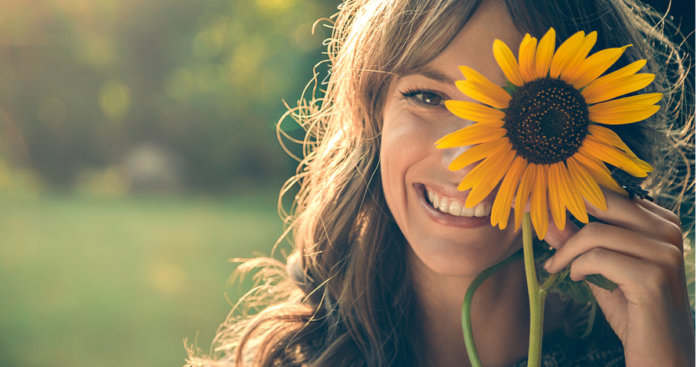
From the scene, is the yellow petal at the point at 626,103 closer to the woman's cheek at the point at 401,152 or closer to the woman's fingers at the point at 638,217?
the woman's fingers at the point at 638,217

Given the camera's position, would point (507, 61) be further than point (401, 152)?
No

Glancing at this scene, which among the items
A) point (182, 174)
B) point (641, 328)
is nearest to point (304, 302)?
point (641, 328)

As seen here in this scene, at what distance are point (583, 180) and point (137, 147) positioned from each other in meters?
7.64

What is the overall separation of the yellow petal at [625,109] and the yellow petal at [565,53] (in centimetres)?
6

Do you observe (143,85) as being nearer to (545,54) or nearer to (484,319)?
(484,319)

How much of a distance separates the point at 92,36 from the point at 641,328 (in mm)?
8317

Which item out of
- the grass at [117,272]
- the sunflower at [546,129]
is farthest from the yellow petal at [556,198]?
the grass at [117,272]

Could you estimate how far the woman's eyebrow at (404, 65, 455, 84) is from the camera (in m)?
0.99

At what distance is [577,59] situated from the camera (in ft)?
2.23

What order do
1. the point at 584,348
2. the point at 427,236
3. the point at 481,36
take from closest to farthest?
the point at 481,36
the point at 427,236
the point at 584,348

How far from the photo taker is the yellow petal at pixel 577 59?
663 millimetres

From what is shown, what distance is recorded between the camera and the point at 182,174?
7871 millimetres

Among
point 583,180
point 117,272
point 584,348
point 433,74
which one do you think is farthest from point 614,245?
point 117,272

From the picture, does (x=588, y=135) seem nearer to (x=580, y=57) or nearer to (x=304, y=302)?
(x=580, y=57)
